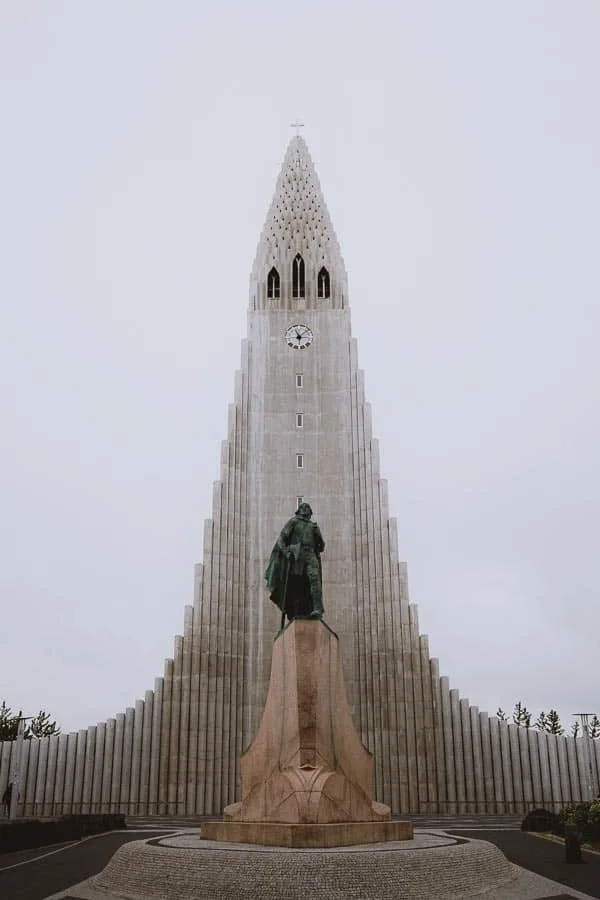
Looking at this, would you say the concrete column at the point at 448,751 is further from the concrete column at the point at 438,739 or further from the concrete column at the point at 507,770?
the concrete column at the point at 507,770

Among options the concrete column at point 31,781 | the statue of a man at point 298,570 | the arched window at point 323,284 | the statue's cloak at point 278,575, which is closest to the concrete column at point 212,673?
the concrete column at point 31,781

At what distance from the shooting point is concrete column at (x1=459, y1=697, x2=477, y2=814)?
97.4 feet

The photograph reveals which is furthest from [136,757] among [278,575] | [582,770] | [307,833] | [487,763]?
[307,833]

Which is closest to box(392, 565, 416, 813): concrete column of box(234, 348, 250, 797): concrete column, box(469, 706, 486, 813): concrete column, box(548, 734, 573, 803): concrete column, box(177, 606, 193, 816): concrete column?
box(469, 706, 486, 813): concrete column

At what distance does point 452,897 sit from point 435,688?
78.0 feet

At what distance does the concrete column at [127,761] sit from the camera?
1177 inches

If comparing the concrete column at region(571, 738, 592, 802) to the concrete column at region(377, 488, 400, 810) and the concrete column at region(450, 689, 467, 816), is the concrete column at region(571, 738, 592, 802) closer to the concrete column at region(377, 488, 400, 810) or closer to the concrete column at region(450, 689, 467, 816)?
the concrete column at region(450, 689, 467, 816)

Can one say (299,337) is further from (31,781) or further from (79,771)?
(31,781)

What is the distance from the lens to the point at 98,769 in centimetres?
3053

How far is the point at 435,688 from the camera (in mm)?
31062

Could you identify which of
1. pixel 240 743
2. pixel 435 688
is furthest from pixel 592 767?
pixel 240 743

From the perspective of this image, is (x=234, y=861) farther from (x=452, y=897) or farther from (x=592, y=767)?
(x=592, y=767)

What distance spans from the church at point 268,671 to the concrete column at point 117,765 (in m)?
0.07

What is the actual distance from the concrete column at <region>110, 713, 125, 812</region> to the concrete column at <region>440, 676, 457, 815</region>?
480 inches
